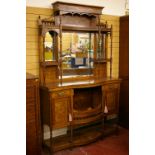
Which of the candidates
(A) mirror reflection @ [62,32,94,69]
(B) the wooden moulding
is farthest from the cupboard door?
(B) the wooden moulding

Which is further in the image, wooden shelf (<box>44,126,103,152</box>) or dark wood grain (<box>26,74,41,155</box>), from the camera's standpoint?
wooden shelf (<box>44,126,103,152</box>)

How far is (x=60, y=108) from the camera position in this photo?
9.98ft

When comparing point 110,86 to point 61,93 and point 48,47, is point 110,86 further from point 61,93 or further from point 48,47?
point 48,47

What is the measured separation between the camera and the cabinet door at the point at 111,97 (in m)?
3.56

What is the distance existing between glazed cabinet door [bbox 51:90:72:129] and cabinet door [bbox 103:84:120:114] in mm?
726

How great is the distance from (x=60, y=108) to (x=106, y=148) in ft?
3.13

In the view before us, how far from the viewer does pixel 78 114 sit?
3.24 m

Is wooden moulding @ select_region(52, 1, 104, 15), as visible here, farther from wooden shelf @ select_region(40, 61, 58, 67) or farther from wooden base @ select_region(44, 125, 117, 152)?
wooden base @ select_region(44, 125, 117, 152)

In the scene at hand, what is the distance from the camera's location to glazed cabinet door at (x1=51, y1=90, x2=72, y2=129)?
2979mm

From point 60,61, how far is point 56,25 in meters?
0.53

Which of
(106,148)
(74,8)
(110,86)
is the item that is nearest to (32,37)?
(74,8)

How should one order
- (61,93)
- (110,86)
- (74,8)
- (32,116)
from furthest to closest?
(110,86) < (74,8) < (61,93) < (32,116)
